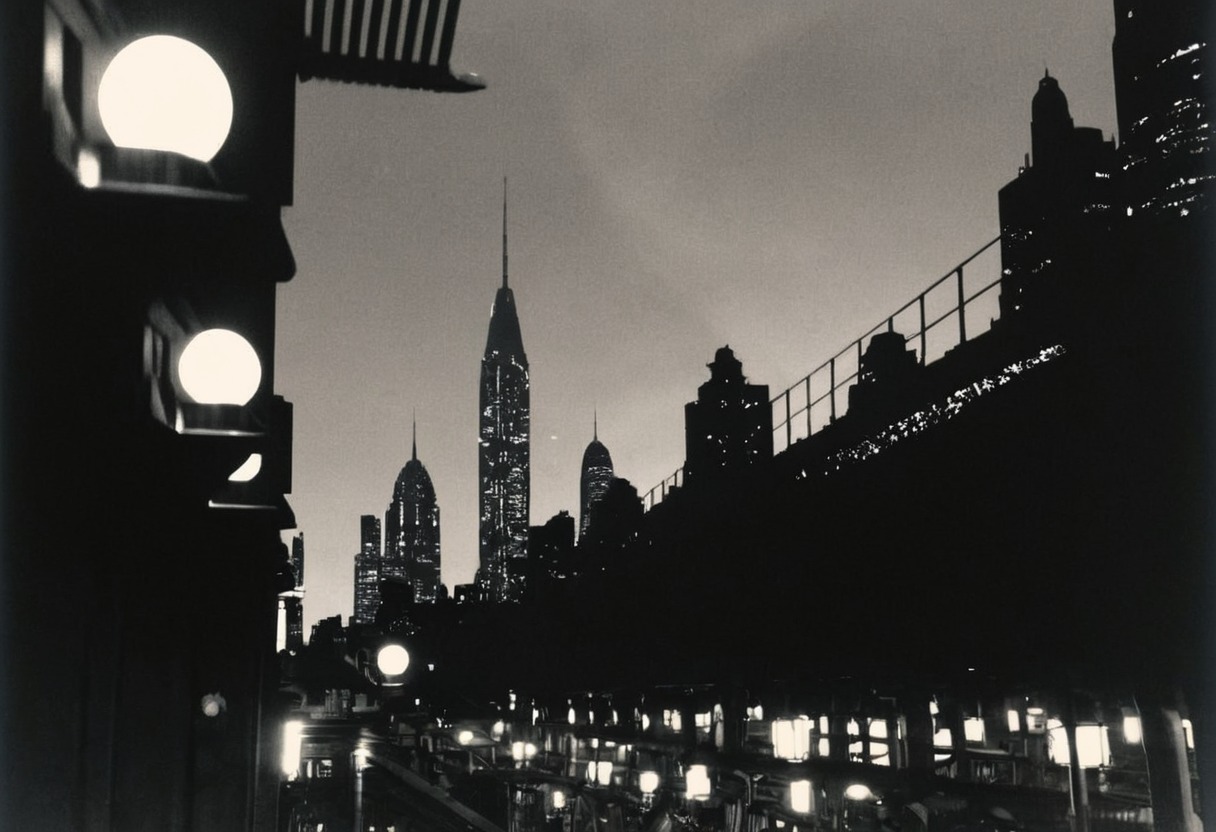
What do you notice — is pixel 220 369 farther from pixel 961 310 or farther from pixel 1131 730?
pixel 1131 730

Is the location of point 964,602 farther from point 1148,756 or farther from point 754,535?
point 754,535

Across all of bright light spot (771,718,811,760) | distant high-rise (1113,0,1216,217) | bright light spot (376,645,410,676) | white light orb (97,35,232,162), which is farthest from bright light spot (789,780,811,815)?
white light orb (97,35,232,162)

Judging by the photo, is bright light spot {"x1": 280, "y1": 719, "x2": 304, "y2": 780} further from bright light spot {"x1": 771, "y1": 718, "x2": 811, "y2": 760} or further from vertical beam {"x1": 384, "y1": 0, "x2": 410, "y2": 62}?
vertical beam {"x1": 384, "y1": 0, "x2": 410, "y2": 62}

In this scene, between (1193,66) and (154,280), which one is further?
(1193,66)

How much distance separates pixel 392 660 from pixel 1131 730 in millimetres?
28223

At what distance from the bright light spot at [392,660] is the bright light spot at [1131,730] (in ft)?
84.4

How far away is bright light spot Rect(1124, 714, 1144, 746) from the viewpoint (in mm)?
32906

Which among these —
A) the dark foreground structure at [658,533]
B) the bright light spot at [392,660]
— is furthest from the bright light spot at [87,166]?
the bright light spot at [392,660]

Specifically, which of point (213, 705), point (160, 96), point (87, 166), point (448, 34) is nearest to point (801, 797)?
point (213, 705)

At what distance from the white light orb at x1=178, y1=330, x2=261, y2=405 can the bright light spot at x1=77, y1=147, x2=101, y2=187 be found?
121cm

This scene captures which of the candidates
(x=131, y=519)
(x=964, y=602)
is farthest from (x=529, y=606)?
(x=131, y=519)

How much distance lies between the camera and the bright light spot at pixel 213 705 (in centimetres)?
995

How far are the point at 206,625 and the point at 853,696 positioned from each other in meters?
19.3

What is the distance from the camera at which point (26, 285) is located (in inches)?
146
